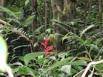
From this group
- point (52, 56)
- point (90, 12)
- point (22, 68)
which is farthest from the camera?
point (90, 12)

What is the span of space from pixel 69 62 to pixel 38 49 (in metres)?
0.87

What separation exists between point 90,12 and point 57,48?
2692 millimetres

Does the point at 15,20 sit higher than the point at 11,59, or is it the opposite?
the point at 15,20

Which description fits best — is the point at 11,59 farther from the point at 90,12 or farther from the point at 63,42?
the point at 90,12

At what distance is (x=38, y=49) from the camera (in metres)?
2.60

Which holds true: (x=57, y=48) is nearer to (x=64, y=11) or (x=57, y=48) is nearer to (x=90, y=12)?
(x=64, y=11)

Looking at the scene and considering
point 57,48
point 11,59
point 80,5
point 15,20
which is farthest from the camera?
point 80,5

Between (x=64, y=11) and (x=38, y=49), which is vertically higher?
(x=64, y=11)

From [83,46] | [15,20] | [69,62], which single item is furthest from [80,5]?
[69,62]

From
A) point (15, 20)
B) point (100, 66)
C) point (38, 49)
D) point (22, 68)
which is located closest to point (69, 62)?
point (100, 66)

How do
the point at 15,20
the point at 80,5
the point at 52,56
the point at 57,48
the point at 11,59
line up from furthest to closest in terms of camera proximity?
1. the point at 80,5
2. the point at 15,20
3. the point at 57,48
4. the point at 11,59
5. the point at 52,56

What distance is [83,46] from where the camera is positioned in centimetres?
210

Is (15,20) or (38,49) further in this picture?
(15,20)

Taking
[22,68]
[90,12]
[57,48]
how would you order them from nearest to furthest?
[22,68]
[57,48]
[90,12]
